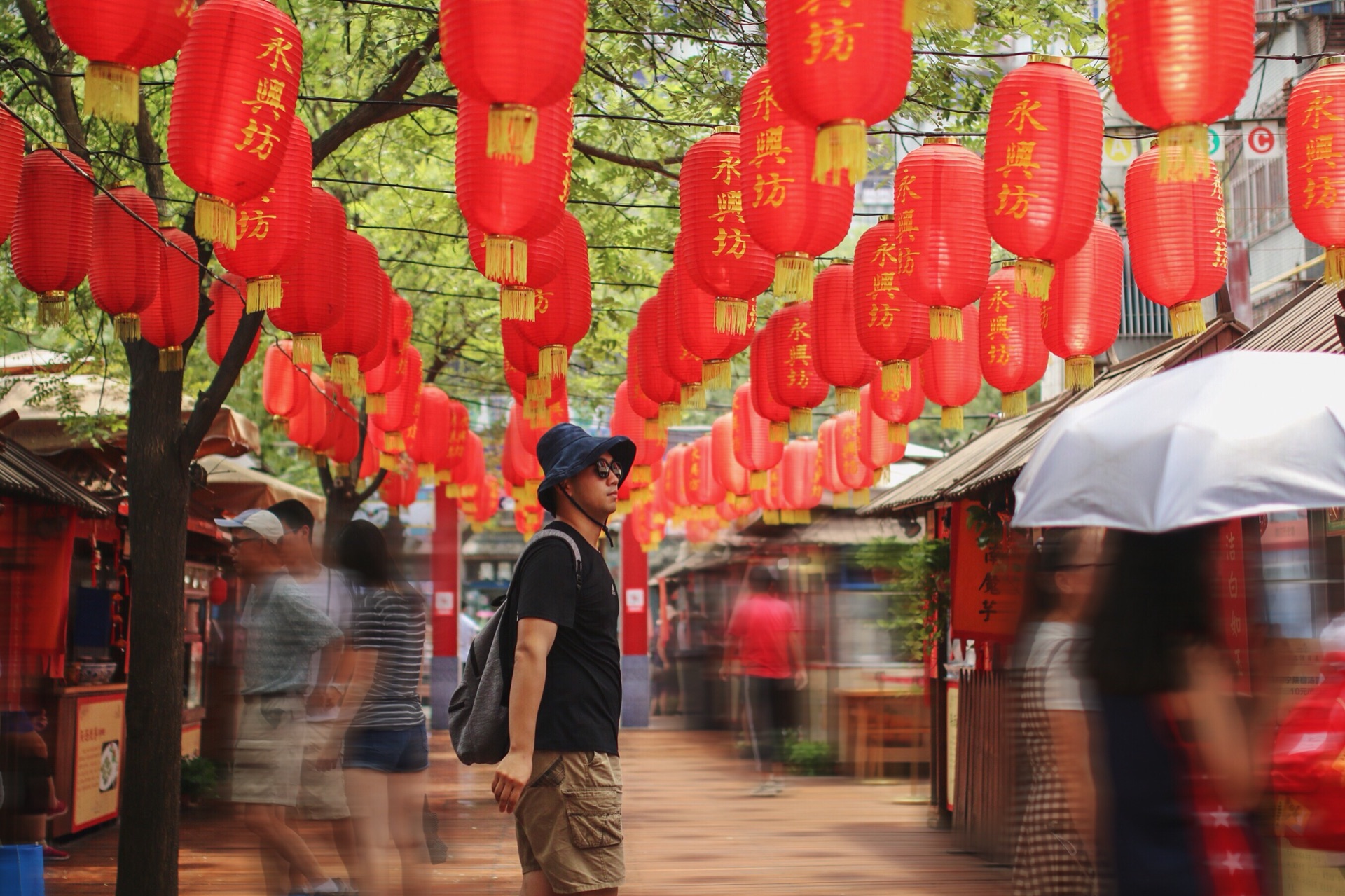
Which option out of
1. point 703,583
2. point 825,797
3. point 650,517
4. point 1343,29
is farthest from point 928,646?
point 703,583

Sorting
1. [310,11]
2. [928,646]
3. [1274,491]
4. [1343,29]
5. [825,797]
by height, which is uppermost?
[1343,29]

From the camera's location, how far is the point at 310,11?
9750 millimetres

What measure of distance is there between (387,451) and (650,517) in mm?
10792

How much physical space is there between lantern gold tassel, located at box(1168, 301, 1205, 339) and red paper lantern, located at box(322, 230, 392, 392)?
4.63m

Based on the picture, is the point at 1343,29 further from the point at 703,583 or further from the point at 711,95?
the point at 703,583

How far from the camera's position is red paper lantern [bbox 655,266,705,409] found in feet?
29.8

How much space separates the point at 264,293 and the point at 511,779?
11.5 ft

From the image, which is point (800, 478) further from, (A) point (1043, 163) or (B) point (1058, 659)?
(B) point (1058, 659)

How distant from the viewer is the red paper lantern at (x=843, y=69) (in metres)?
5.02

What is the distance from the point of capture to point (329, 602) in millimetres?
6355

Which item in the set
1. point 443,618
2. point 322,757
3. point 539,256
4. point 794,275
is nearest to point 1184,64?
point 794,275

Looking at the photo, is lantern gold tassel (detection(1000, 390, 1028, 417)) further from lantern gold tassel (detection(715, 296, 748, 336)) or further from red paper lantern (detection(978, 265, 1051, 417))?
lantern gold tassel (detection(715, 296, 748, 336))

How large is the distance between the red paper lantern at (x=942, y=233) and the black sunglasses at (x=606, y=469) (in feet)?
9.64

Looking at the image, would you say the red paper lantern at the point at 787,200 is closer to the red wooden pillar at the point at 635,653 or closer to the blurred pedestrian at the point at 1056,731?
the blurred pedestrian at the point at 1056,731
